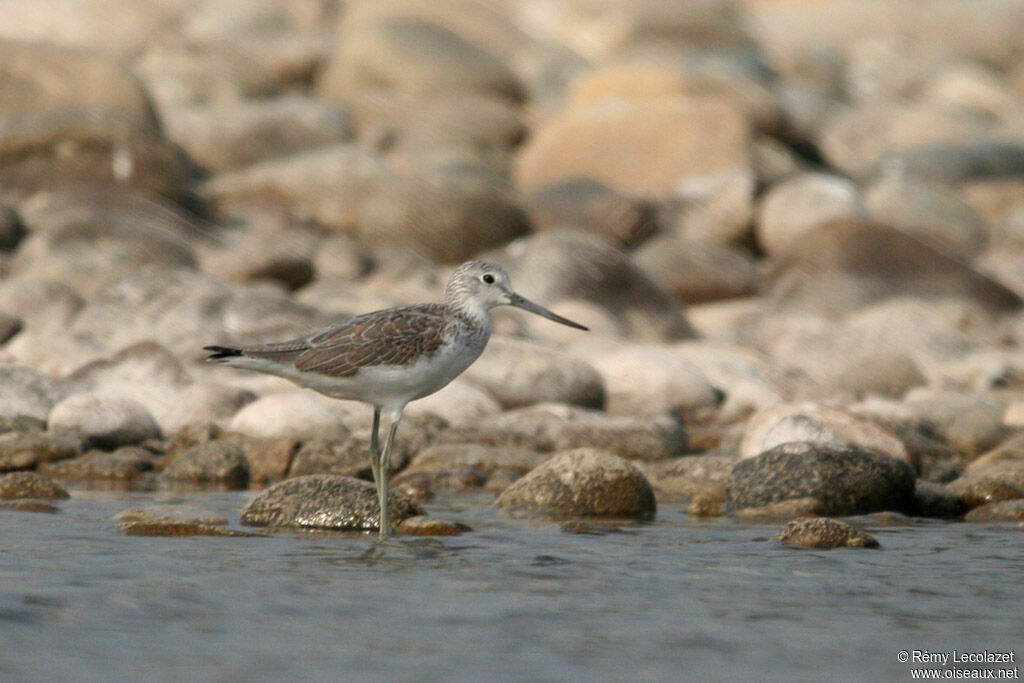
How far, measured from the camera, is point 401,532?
30.4 ft

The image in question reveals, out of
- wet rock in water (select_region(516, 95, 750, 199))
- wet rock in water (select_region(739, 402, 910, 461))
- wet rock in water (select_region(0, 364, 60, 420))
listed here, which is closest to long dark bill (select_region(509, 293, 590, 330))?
wet rock in water (select_region(739, 402, 910, 461))

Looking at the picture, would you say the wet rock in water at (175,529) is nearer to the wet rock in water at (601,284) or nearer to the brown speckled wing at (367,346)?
the brown speckled wing at (367,346)

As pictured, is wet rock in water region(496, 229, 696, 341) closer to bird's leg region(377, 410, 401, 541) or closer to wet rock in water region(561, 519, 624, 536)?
wet rock in water region(561, 519, 624, 536)

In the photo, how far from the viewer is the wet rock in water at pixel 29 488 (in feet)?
33.3

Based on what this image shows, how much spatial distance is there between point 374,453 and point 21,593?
10.2ft

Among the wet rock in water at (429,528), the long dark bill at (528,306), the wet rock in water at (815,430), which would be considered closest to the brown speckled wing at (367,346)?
the long dark bill at (528,306)

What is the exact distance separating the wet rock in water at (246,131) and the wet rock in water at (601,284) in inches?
358

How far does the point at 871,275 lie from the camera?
22.1 meters

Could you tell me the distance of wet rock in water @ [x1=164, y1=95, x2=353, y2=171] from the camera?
27.5 m

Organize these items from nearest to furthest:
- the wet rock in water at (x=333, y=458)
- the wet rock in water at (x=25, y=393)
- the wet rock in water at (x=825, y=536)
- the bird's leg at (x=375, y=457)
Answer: the wet rock in water at (x=825, y=536), the bird's leg at (x=375, y=457), the wet rock in water at (x=333, y=458), the wet rock in water at (x=25, y=393)

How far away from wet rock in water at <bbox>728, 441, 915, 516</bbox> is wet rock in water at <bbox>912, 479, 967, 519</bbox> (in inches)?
3.6


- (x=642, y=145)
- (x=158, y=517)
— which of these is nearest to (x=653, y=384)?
(x=158, y=517)

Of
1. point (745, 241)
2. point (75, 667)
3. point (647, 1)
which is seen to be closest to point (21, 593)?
point (75, 667)

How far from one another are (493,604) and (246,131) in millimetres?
22218
